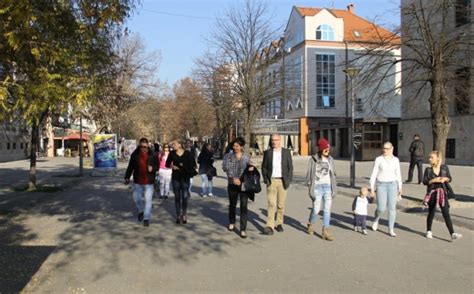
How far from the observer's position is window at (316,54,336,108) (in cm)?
5553

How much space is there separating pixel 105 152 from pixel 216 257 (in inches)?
854

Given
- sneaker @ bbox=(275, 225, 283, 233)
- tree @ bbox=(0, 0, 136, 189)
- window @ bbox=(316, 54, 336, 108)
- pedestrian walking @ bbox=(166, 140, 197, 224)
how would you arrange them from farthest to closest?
window @ bbox=(316, 54, 336, 108) < pedestrian walking @ bbox=(166, 140, 197, 224) < sneaker @ bbox=(275, 225, 283, 233) < tree @ bbox=(0, 0, 136, 189)

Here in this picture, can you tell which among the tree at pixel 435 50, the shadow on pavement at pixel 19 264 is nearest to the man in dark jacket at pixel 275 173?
the shadow on pavement at pixel 19 264

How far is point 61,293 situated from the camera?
214 inches

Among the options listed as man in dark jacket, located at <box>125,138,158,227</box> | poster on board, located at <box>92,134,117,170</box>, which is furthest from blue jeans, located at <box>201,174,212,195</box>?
poster on board, located at <box>92,134,117,170</box>

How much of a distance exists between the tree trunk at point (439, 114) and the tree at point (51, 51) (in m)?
7.82

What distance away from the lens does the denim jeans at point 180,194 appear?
1007 centimetres

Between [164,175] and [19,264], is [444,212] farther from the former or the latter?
[164,175]

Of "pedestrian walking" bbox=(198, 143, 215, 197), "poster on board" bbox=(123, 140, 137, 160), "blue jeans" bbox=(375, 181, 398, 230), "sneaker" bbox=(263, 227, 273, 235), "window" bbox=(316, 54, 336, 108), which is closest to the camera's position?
"sneaker" bbox=(263, 227, 273, 235)

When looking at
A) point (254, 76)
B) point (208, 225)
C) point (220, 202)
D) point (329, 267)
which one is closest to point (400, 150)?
point (254, 76)

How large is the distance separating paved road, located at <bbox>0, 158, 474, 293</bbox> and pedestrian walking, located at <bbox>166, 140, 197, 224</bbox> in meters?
0.29

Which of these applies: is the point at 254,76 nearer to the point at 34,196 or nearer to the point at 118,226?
the point at 34,196

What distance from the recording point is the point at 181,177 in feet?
33.2

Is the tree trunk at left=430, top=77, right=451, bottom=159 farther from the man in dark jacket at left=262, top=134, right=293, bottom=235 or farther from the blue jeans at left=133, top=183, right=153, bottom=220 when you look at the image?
the blue jeans at left=133, top=183, right=153, bottom=220
